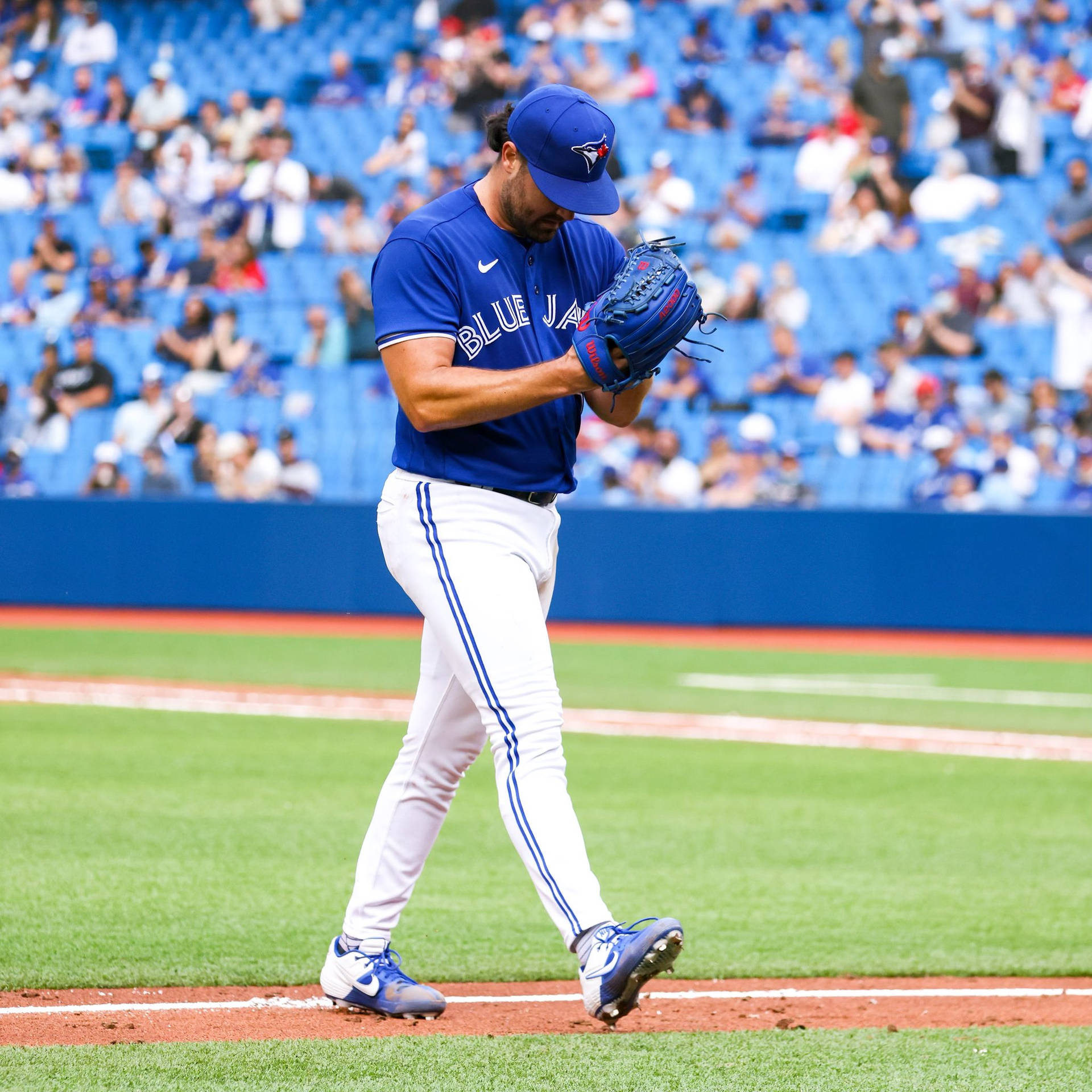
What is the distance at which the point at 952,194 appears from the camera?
1791cm

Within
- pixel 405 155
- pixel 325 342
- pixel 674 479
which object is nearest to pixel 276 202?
pixel 405 155

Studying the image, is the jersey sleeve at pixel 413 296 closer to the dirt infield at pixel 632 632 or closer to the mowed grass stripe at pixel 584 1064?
the mowed grass stripe at pixel 584 1064

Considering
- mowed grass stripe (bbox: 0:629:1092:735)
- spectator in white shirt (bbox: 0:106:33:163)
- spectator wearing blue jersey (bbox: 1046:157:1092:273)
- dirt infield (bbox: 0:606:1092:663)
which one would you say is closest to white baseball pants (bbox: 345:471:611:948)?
mowed grass stripe (bbox: 0:629:1092:735)

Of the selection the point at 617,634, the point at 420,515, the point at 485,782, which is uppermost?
the point at 420,515

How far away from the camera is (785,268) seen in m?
17.5

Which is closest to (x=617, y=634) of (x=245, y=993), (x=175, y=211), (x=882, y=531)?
(x=882, y=531)

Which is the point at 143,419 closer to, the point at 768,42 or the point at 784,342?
the point at 784,342

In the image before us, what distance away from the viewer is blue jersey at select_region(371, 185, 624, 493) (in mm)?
3613

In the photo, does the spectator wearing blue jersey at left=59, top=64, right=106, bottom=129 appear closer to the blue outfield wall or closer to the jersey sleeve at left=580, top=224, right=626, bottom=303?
the blue outfield wall

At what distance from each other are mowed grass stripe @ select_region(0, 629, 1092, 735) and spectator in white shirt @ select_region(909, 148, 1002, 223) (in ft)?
20.3

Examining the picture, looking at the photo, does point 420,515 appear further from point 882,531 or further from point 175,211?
point 175,211

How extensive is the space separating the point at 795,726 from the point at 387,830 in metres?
6.19

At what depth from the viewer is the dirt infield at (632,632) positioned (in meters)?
14.4

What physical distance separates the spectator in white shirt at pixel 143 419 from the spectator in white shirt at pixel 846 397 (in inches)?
267
